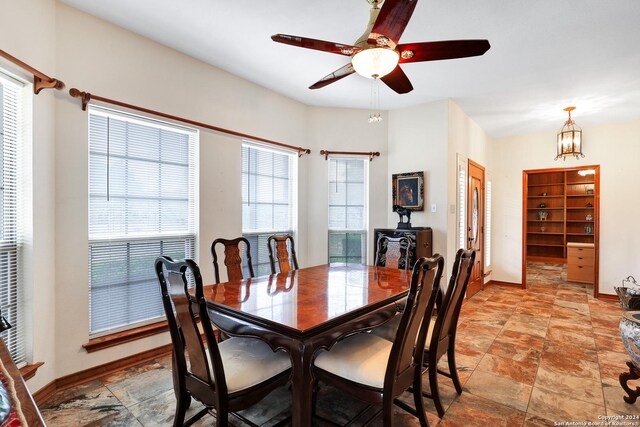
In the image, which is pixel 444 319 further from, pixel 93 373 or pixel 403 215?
pixel 93 373

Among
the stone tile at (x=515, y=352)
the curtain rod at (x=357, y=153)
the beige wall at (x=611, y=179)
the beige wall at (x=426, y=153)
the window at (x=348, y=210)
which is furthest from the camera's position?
the beige wall at (x=611, y=179)

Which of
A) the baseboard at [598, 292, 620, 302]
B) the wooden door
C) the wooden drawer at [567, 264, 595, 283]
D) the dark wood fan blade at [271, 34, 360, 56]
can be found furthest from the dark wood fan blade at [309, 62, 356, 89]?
the wooden drawer at [567, 264, 595, 283]

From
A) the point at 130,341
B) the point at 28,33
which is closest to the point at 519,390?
the point at 130,341

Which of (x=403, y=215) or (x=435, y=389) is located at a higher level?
(x=403, y=215)

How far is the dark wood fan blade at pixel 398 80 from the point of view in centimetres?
228

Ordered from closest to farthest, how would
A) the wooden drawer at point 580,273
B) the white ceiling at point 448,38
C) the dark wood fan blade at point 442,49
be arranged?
the dark wood fan blade at point 442,49 → the white ceiling at point 448,38 → the wooden drawer at point 580,273

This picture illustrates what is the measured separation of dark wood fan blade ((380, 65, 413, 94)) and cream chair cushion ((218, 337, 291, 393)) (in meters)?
2.01

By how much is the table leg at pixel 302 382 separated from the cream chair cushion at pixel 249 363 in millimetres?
230

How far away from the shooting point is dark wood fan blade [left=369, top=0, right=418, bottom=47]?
4.96 ft

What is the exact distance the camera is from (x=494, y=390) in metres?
2.23

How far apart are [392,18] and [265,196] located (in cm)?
259

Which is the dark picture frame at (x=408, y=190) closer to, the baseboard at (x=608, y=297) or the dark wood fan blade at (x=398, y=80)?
the dark wood fan blade at (x=398, y=80)

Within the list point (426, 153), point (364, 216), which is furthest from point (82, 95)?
point (426, 153)

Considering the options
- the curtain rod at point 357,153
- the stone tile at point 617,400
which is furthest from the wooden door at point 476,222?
the stone tile at point 617,400
